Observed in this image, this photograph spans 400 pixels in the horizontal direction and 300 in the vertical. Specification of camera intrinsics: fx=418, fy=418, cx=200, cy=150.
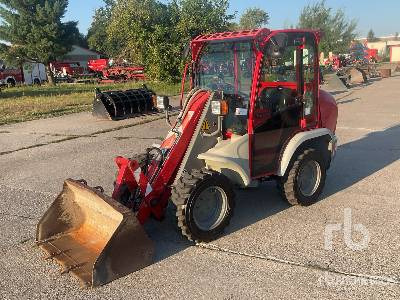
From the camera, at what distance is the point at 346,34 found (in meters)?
37.2

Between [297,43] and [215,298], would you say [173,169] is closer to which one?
[215,298]

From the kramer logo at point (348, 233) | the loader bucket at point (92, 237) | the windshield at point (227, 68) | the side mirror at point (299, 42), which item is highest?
the side mirror at point (299, 42)

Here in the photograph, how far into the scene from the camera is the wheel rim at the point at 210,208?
15.0 ft

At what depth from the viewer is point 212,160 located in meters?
4.72

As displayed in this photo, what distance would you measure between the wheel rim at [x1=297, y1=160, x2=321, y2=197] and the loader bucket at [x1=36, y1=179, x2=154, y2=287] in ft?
8.00

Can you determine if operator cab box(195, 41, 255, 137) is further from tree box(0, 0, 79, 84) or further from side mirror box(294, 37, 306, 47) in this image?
tree box(0, 0, 79, 84)

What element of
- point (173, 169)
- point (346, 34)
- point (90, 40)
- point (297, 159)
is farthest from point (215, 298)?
point (90, 40)

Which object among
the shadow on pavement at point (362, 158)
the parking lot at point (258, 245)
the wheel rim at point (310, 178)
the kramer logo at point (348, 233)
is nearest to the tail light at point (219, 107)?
the parking lot at point (258, 245)

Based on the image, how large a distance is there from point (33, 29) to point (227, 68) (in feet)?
102

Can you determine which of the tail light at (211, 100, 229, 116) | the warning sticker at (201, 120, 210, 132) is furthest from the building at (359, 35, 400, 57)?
the tail light at (211, 100, 229, 116)

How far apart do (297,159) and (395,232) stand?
1404 mm

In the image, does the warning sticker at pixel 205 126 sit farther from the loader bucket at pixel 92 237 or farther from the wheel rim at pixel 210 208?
the loader bucket at pixel 92 237

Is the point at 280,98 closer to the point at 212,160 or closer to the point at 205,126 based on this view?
the point at 205,126

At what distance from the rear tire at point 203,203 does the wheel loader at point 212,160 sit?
0.01m
